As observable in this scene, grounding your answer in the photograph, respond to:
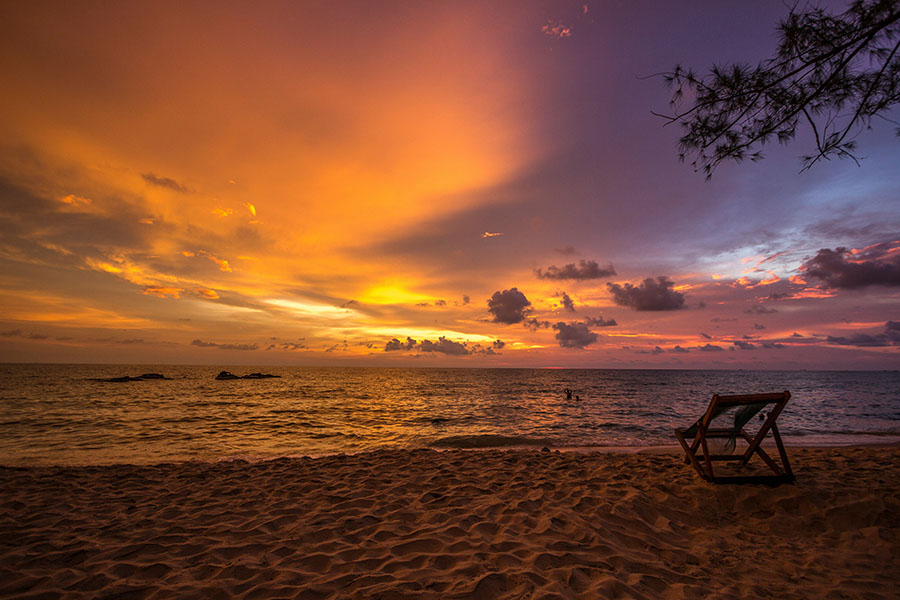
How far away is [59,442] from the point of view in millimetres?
12453

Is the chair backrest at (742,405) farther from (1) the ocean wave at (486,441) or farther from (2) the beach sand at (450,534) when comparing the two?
(1) the ocean wave at (486,441)

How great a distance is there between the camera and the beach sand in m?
3.30

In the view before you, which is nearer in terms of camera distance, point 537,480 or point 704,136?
point 704,136

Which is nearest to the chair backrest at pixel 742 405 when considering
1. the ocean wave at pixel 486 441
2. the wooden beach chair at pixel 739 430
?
the wooden beach chair at pixel 739 430

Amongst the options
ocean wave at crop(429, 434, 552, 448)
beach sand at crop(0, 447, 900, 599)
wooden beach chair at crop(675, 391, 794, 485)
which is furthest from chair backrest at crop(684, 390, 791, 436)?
ocean wave at crop(429, 434, 552, 448)

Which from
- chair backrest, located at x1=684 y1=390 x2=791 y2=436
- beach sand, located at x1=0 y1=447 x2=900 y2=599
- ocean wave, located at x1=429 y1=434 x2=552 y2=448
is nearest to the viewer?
beach sand, located at x1=0 y1=447 x2=900 y2=599

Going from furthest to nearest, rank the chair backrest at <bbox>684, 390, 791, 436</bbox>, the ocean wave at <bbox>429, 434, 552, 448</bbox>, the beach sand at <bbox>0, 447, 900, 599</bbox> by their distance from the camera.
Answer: the ocean wave at <bbox>429, 434, 552, 448</bbox> → the chair backrest at <bbox>684, 390, 791, 436</bbox> → the beach sand at <bbox>0, 447, 900, 599</bbox>

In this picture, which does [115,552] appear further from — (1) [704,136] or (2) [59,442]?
(2) [59,442]

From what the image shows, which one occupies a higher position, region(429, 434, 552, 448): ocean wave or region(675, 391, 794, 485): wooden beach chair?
region(675, 391, 794, 485): wooden beach chair

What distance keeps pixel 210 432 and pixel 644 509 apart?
15656 millimetres

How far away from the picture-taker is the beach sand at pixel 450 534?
3305 mm

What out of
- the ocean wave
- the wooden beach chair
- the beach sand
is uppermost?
the wooden beach chair

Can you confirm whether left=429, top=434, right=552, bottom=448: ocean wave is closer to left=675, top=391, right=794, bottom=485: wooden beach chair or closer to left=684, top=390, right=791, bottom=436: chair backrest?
left=675, top=391, right=794, bottom=485: wooden beach chair

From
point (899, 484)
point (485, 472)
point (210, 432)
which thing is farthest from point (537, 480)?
point (210, 432)
